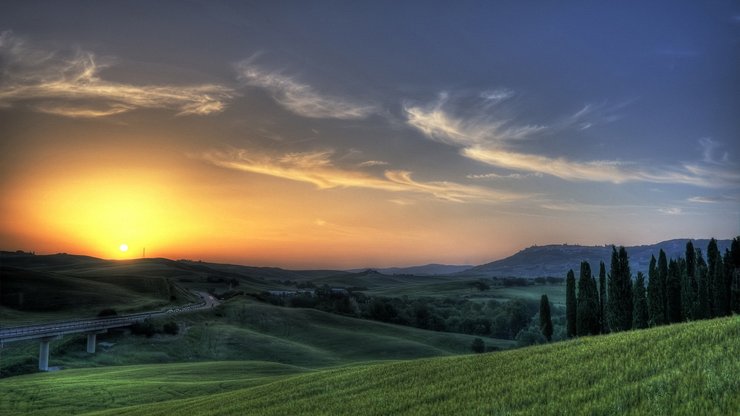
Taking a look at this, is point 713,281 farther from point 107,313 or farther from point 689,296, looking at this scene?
point 107,313

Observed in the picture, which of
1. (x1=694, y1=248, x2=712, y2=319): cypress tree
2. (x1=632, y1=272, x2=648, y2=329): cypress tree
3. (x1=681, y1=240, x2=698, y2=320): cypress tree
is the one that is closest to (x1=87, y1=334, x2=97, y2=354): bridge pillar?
(x1=632, y1=272, x2=648, y2=329): cypress tree

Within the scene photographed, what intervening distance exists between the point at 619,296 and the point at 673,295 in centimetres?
975

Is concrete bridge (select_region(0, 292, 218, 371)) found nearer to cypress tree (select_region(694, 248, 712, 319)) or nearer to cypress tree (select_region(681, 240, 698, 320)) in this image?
cypress tree (select_region(681, 240, 698, 320))

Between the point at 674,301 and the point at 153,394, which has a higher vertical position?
the point at 674,301

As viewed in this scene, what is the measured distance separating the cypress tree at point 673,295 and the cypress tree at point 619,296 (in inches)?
257

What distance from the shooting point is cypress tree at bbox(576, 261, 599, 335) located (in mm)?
100812

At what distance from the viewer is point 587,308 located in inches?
3969

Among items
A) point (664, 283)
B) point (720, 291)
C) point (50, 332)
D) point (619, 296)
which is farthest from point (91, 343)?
point (720, 291)

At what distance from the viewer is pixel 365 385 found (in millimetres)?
28750

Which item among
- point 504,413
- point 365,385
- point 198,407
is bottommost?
point 198,407

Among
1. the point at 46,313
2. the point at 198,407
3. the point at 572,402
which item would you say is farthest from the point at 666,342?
the point at 46,313

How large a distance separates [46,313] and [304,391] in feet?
518

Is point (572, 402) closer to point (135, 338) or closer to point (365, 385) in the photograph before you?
point (365, 385)

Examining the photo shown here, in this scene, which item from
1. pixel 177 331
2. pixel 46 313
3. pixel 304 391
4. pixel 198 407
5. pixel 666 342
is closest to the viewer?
pixel 666 342
